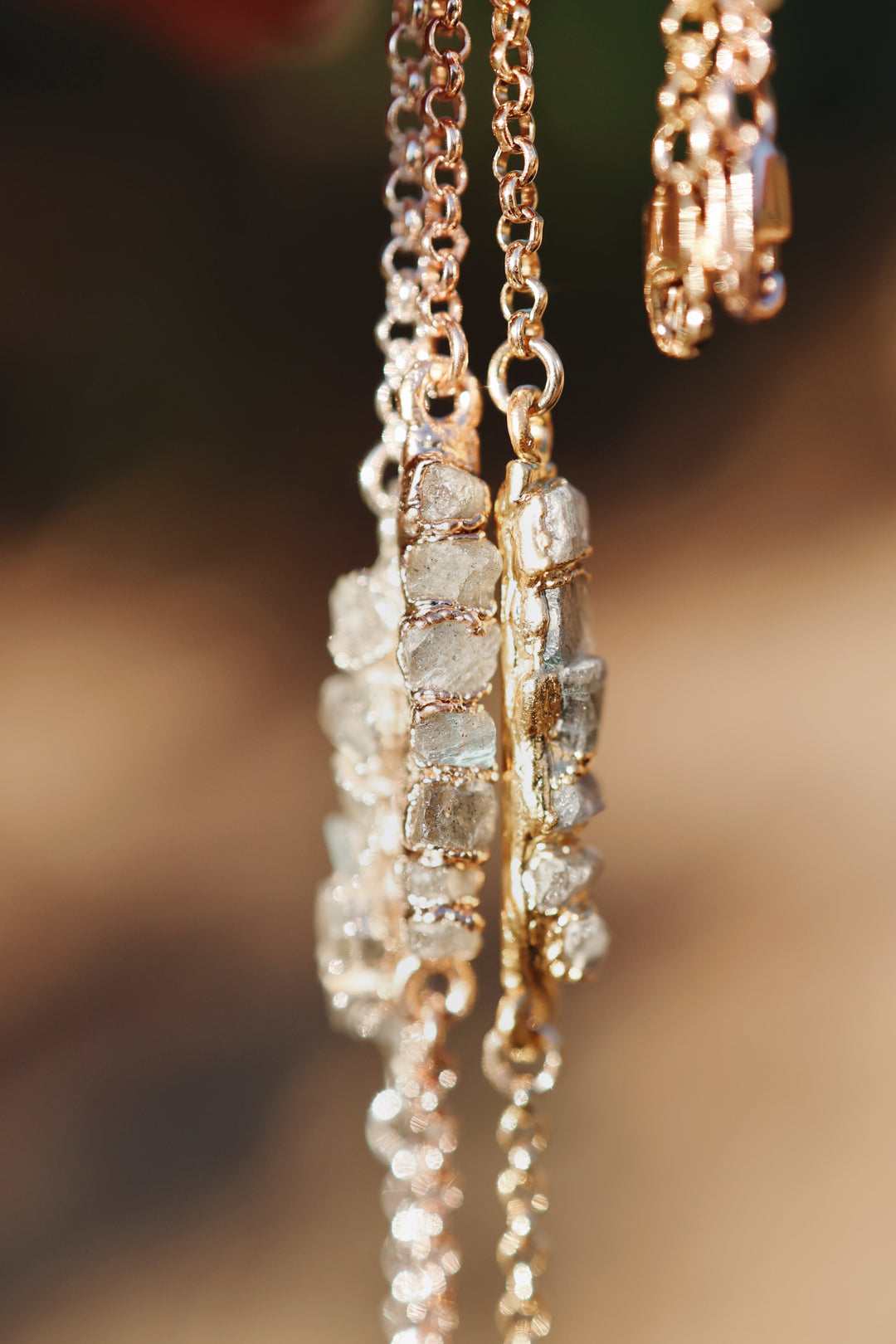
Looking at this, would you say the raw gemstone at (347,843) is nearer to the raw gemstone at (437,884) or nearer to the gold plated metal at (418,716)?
the gold plated metal at (418,716)

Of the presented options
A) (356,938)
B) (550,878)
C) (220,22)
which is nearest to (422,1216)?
(356,938)

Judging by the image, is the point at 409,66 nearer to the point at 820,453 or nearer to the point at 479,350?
the point at 479,350

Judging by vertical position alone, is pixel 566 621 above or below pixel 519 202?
below

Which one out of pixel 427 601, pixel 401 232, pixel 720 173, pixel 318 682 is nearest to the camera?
pixel 720 173

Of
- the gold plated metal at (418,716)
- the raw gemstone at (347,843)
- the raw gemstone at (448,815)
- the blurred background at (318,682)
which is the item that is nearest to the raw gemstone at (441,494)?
the gold plated metal at (418,716)

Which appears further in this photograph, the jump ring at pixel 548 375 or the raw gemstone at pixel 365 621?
the raw gemstone at pixel 365 621

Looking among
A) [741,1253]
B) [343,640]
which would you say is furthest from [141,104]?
[741,1253]

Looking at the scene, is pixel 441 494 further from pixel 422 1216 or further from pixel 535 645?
pixel 422 1216
